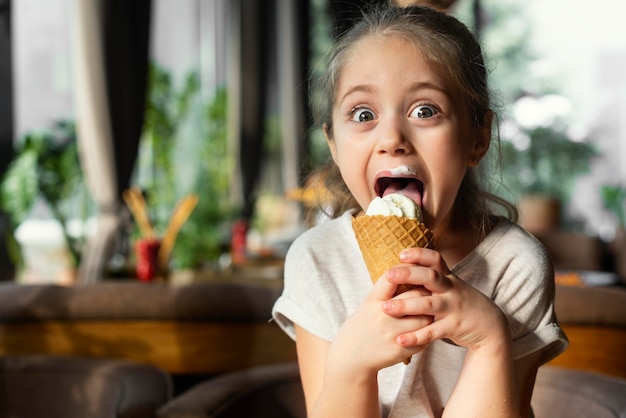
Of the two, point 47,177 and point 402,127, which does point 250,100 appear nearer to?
point 47,177

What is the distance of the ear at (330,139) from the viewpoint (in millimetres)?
601

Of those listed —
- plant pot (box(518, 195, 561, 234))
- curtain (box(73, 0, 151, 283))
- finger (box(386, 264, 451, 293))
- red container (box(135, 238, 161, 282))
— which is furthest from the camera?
plant pot (box(518, 195, 561, 234))

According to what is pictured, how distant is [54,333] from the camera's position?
4.39ft

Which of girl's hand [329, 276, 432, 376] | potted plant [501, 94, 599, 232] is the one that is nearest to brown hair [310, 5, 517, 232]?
girl's hand [329, 276, 432, 376]

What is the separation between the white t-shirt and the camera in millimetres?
608

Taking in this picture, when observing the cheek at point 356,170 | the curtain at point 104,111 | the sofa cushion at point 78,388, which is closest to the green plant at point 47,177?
the curtain at point 104,111

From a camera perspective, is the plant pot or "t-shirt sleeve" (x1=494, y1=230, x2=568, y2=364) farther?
the plant pot

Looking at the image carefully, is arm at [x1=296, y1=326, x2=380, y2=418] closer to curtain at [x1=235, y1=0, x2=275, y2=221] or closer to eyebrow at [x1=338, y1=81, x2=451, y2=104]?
eyebrow at [x1=338, y1=81, x2=451, y2=104]

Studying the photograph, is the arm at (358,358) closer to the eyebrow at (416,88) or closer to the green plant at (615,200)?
the eyebrow at (416,88)

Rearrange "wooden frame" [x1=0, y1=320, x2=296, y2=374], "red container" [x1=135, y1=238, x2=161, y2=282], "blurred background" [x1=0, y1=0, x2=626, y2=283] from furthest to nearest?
"blurred background" [x1=0, y1=0, x2=626, y2=283], "red container" [x1=135, y1=238, x2=161, y2=282], "wooden frame" [x1=0, y1=320, x2=296, y2=374]

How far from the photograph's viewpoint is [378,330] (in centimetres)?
50

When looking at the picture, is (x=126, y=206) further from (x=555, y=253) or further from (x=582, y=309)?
(x=555, y=253)

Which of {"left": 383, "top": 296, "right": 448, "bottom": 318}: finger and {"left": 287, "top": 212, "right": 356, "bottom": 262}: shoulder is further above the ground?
{"left": 383, "top": 296, "right": 448, "bottom": 318}: finger

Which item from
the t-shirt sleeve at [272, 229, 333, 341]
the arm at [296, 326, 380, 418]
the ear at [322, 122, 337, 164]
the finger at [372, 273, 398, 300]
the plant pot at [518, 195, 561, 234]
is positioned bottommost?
the plant pot at [518, 195, 561, 234]
